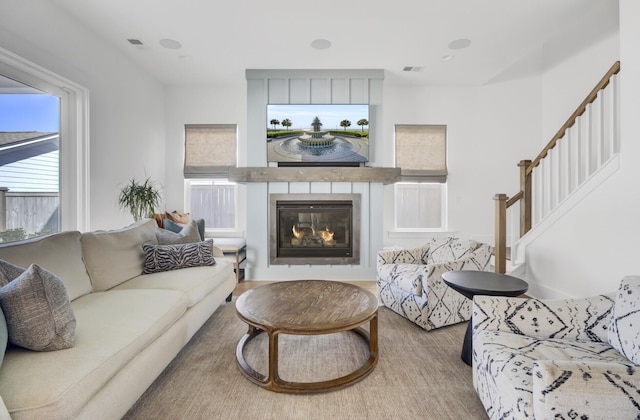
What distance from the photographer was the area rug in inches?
57.8

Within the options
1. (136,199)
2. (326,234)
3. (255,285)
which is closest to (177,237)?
(136,199)

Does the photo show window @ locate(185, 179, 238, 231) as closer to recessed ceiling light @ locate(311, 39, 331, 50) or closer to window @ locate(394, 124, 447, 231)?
recessed ceiling light @ locate(311, 39, 331, 50)

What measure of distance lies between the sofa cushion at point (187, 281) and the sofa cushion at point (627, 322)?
2343mm

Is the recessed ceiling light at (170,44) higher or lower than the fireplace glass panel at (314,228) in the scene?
higher

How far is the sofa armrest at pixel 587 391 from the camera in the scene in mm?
916

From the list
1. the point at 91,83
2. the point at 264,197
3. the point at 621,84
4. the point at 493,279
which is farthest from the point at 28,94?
the point at 621,84

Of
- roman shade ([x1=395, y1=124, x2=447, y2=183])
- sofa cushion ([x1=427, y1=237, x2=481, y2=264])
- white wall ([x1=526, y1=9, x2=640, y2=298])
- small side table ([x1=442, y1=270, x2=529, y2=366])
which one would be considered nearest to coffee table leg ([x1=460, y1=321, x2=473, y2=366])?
small side table ([x1=442, y1=270, x2=529, y2=366])

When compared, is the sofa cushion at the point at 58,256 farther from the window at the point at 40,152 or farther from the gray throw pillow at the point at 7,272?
the window at the point at 40,152

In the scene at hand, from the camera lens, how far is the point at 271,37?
306 centimetres

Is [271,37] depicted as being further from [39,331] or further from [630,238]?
[630,238]

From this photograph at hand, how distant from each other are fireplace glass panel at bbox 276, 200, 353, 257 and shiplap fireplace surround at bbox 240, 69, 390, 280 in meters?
0.14

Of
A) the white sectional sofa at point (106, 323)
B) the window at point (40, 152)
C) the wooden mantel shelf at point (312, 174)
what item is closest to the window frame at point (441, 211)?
the wooden mantel shelf at point (312, 174)

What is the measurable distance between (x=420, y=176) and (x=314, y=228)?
178 cm

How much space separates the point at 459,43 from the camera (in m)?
3.21
